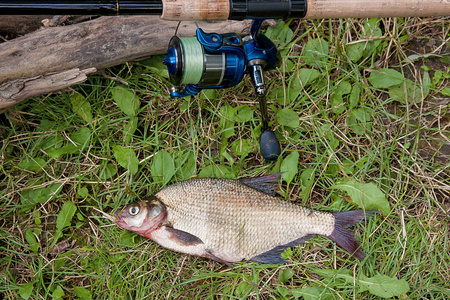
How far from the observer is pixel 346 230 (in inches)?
117

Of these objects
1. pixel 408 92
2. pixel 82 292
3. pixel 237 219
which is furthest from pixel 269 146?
pixel 82 292

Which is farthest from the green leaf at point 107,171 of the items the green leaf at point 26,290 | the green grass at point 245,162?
the green leaf at point 26,290

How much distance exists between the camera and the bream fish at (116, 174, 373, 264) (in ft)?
9.53

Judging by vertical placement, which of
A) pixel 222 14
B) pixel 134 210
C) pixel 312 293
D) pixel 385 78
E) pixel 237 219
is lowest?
pixel 312 293

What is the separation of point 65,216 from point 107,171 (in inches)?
17.8

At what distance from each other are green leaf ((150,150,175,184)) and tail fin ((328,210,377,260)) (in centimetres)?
125

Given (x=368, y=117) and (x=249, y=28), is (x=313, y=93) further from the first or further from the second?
(x=249, y=28)

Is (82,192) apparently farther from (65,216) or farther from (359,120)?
(359,120)

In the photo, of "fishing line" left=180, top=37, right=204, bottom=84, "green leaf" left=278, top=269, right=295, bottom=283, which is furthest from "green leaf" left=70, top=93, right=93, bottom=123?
"green leaf" left=278, top=269, right=295, bottom=283

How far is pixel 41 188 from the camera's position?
317 cm

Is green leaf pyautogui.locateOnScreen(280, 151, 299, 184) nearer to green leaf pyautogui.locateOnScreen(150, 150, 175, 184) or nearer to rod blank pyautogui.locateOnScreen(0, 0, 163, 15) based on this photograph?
green leaf pyautogui.locateOnScreen(150, 150, 175, 184)

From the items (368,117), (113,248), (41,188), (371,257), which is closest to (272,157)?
(368,117)

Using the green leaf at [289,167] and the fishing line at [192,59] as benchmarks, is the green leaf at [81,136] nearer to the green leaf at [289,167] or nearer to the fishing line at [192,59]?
the fishing line at [192,59]

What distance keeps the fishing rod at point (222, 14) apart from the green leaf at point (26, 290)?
5.79ft
